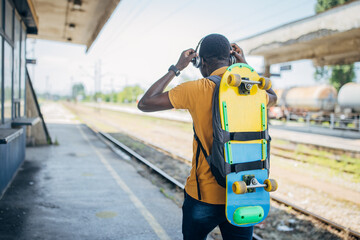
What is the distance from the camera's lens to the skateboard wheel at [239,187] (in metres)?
1.78

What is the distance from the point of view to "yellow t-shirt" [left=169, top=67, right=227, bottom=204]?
6.42 feet

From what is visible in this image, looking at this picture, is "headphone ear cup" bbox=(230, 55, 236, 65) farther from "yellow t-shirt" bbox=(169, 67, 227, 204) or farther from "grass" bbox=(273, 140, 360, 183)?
"grass" bbox=(273, 140, 360, 183)

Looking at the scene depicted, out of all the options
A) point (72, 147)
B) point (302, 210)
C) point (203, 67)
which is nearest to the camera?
point (203, 67)

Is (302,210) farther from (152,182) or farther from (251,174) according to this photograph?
(251,174)

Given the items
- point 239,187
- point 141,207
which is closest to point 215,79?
point 239,187

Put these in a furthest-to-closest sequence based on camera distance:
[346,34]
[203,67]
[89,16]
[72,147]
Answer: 1. [346,34]
2. [72,147]
3. [89,16]
4. [203,67]

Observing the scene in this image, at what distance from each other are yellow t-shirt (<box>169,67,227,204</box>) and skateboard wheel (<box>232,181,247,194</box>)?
17 centimetres

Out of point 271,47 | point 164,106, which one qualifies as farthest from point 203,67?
point 271,47

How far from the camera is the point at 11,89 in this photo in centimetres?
675

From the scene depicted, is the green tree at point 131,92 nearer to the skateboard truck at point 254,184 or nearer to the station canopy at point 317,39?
the station canopy at point 317,39

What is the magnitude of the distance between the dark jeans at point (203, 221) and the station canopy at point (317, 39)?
1138cm

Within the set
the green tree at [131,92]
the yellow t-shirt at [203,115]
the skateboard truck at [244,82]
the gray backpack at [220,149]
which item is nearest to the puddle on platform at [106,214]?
the yellow t-shirt at [203,115]

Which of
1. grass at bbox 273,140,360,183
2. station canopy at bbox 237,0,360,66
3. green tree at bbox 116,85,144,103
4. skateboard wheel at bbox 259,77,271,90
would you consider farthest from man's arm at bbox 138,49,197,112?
green tree at bbox 116,85,144,103

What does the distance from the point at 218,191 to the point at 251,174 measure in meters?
0.24
